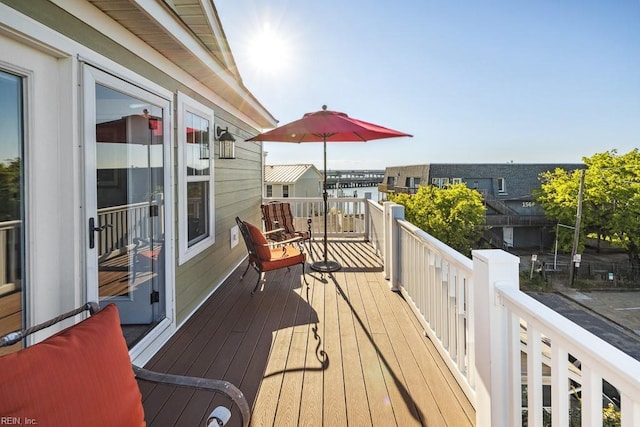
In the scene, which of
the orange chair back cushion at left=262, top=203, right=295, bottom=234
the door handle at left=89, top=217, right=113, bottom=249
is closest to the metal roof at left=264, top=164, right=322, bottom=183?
the orange chair back cushion at left=262, top=203, right=295, bottom=234

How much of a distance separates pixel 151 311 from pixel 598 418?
9.64ft

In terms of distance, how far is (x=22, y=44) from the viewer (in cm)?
161

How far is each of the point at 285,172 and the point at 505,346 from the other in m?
20.0

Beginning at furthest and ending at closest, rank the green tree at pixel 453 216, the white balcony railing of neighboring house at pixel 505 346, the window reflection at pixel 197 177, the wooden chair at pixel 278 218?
1. the green tree at pixel 453 216
2. the wooden chair at pixel 278 218
3. the window reflection at pixel 197 177
4. the white balcony railing of neighboring house at pixel 505 346

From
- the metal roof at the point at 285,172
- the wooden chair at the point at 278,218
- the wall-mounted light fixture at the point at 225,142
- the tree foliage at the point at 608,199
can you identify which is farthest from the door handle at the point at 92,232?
Result: the tree foliage at the point at 608,199

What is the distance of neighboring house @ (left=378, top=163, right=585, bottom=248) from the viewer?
2428 cm

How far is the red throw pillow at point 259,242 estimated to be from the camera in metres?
4.12

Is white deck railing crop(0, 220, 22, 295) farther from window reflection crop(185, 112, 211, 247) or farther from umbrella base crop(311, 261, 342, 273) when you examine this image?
umbrella base crop(311, 261, 342, 273)

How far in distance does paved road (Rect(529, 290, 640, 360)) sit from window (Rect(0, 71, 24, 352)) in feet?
41.8

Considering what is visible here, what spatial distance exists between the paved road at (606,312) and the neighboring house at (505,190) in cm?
770

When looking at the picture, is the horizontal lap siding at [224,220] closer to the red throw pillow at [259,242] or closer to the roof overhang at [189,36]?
the red throw pillow at [259,242]

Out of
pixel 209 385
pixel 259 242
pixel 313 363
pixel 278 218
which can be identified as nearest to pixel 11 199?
pixel 209 385

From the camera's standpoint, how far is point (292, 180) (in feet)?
63.8

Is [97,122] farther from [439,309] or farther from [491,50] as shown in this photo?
[491,50]
